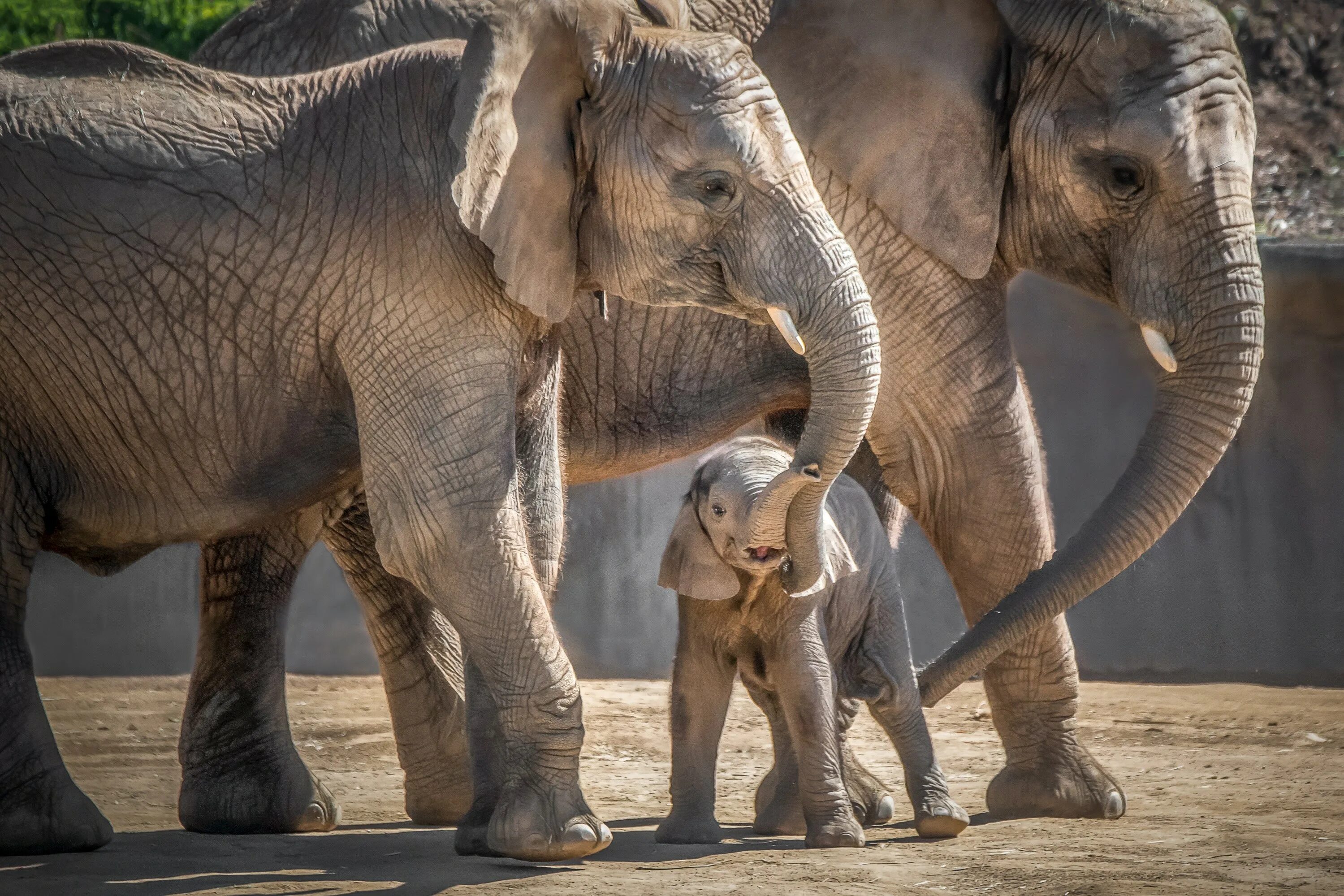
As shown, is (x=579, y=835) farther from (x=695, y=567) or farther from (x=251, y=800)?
(x=251, y=800)

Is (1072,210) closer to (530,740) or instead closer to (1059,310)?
(530,740)

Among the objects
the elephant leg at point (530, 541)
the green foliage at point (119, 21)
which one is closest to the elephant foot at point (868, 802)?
the elephant leg at point (530, 541)

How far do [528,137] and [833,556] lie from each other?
1579 millimetres

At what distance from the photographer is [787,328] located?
482 cm

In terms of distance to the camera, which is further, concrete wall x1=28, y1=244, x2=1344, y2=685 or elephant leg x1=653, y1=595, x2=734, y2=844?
concrete wall x1=28, y1=244, x2=1344, y2=685

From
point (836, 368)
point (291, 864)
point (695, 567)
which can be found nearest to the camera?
point (836, 368)

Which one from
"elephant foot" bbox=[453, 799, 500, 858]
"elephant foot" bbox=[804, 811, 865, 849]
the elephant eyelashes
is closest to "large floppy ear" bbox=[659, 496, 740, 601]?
"elephant foot" bbox=[804, 811, 865, 849]

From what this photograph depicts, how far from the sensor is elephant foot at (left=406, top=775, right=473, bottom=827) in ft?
20.6

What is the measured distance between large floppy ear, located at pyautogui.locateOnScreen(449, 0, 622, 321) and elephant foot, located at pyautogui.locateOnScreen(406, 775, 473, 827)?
199 cm

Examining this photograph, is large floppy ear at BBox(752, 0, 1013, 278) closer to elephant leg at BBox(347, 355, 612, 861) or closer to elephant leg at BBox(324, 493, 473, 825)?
elephant leg at BBox(347, 355, 612, 861)

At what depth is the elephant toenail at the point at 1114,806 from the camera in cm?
620

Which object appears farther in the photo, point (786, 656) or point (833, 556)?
point (833, 556)

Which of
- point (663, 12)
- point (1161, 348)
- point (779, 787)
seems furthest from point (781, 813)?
point (663, 12)

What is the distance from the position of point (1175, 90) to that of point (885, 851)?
2564 mm
